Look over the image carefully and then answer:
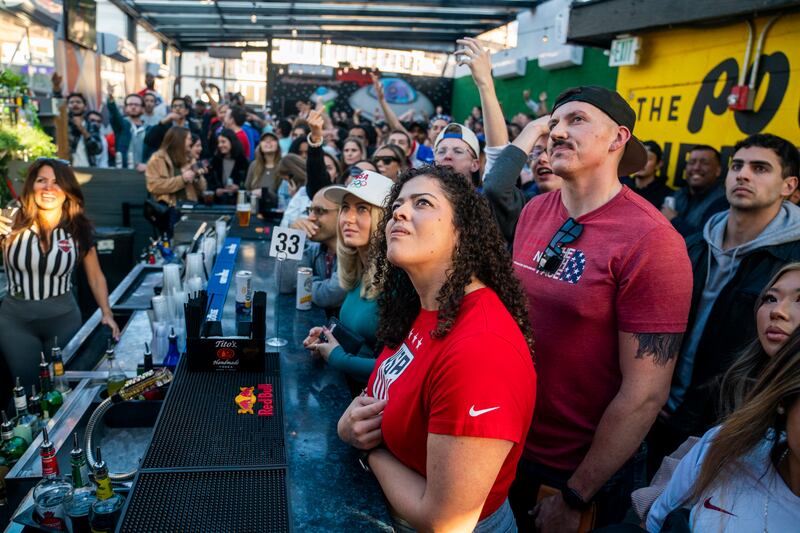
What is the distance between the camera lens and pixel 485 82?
2.47 meters

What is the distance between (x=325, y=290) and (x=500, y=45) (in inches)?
617

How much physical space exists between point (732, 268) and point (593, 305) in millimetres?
1121

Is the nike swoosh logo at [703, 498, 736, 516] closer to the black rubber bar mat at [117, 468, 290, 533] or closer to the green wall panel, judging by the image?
the black rubber bar mat at [117, 468, 290, 533]

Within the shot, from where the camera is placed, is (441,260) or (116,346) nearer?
→ (441,260)

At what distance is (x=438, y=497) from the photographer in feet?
3.93

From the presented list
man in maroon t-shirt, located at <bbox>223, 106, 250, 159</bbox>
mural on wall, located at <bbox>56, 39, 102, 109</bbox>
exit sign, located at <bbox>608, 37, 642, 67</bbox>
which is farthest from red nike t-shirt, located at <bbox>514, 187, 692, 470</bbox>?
mural on wall, located at <bbox>56, 39, 102, 109</bbox>

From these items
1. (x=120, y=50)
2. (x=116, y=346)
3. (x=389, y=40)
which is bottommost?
(x=116, y=346)

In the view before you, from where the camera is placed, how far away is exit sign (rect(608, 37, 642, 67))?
623cm

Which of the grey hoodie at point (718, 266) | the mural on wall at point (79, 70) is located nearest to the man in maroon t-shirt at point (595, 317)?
the grey hoodie at point (718, 266)

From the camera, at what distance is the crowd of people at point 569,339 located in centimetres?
125

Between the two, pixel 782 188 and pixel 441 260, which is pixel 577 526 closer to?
pixel 441 260

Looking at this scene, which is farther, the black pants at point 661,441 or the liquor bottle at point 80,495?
the black pants at point 661,441

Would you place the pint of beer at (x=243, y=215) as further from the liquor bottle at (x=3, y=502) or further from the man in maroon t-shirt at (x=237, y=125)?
the man in maroon t-shirt at (x=237, y=125)

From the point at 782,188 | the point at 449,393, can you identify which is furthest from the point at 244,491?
the point at 782,188
